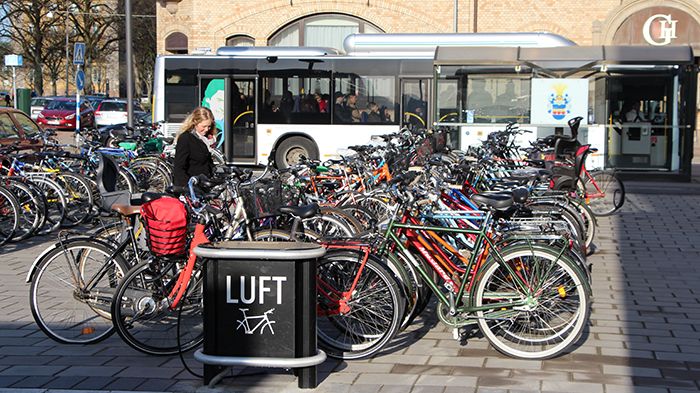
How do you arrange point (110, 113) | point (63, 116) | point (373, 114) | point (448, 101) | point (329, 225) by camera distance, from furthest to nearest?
point (63, 116) → point (110, 113) → point (373, 114) → point (448, 101) → point (329, 225)

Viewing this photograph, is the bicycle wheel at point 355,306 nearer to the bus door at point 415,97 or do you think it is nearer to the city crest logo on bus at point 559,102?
the city crest logo on bus at point 559,102

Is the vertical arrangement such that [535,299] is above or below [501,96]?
below

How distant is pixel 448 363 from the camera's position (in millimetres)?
6047

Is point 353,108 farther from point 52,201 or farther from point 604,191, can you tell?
point 52,201

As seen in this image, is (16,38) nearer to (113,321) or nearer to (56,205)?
(56,205)

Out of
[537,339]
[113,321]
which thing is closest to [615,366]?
[537,339]

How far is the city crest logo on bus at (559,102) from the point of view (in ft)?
61.2

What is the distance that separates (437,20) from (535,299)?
93.6 feet

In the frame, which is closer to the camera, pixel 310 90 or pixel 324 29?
pixel 310 90

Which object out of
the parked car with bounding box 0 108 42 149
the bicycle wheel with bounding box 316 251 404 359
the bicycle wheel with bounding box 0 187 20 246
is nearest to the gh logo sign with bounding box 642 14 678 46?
the parked car with bounding box 0 108 42 149

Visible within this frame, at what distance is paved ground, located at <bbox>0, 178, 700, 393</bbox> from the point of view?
555cm

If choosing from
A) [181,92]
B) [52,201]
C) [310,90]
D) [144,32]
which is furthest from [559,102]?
[144,32]

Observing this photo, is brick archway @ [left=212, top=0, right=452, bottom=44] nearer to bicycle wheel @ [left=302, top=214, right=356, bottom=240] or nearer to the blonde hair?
the blonde hair

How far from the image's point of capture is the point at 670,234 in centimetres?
1198
